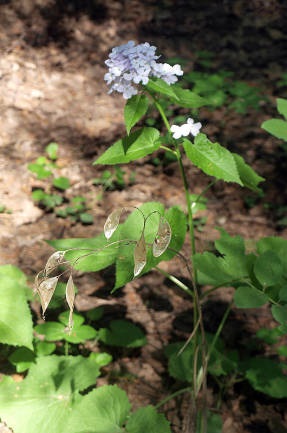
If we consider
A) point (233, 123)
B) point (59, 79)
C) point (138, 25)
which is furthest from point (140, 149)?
point (138, 25)

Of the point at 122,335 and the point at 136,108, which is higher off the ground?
the point at 136,108

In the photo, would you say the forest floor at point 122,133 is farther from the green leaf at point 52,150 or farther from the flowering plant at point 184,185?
the flowering plant at point 184,185

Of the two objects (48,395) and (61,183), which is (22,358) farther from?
(61,183)

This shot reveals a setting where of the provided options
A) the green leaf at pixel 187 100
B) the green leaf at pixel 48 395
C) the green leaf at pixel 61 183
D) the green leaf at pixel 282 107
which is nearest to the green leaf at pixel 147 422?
the green leaf at pixel 48 395

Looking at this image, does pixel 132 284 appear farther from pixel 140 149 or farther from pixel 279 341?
pixel 140 149

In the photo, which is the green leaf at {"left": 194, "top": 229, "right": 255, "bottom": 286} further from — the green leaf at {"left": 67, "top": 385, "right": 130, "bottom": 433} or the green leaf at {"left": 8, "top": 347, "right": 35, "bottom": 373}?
the green leaf at {"left": 8, "top": 347, "right": 35, "bottom": 373}

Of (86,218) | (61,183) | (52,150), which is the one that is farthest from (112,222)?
(52,150)
